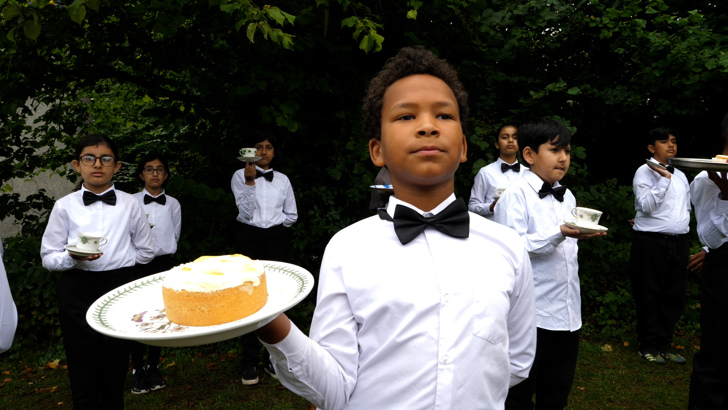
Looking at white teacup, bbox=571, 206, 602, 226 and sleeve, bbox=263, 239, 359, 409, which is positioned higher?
white teacup, bbox=571, 206, 602, 226

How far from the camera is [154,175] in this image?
5.71m

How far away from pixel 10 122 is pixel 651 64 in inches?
359

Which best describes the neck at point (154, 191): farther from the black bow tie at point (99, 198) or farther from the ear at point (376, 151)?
the ear at point (376, 151)

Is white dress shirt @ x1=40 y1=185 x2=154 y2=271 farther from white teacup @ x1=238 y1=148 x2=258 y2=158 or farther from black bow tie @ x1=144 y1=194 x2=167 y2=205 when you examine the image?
black bow tie @ x1=144 y1=194 x2=167 y2=205

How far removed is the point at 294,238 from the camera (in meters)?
6.51

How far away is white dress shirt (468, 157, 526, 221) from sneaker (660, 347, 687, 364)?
2.76m

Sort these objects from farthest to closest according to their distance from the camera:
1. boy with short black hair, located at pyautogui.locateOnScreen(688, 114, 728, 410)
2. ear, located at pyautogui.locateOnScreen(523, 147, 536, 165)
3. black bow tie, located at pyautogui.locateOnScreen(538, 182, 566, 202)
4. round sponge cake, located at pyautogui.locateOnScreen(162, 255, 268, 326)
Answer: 1. ear, located at pyautogui.locateOnScreen(523, 147, 536, 165)
2. black bow tie, located at pyautogui.locateOnScreen(538, 182, 566, 202)
3. boy with short black hair, located at pyautogui.locateOnScreen(688, 114, 728, 410)
4. round sponge cake, located at pyautogui.locateOnScreen(162, 255, 268, 326)

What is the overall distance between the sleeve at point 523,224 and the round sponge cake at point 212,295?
87.2 inches

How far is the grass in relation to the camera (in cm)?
491

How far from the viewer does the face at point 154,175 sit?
18.7 feet

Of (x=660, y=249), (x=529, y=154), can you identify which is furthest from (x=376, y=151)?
(x=660, y=249)

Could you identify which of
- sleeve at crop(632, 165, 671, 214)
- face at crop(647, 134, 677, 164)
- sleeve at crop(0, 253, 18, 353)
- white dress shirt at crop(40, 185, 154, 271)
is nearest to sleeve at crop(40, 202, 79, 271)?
white dress shirt at crop(40, 185, 154, 271)

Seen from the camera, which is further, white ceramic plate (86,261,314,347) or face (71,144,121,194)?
face (71,144,121,194)

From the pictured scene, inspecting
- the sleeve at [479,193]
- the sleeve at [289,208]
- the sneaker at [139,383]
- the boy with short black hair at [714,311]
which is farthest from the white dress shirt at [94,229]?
the boy with short black hair at [714,311]
